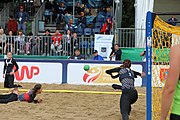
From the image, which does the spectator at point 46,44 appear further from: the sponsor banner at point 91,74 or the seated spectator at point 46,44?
the sponsor banner at point 91,74

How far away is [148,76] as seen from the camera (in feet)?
20.9

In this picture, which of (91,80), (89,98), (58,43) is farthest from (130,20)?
(89,98)

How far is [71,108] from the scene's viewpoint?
11.0 metres

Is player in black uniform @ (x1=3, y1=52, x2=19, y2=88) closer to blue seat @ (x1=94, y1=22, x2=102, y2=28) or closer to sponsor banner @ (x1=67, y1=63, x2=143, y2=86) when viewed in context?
sponsor banner @ (x1=67, y1=63, x2=143, y2=86)

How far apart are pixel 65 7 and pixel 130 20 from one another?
9271 millimetres

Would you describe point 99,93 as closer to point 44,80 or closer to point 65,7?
point 44,80

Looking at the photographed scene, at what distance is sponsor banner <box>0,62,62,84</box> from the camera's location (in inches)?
615

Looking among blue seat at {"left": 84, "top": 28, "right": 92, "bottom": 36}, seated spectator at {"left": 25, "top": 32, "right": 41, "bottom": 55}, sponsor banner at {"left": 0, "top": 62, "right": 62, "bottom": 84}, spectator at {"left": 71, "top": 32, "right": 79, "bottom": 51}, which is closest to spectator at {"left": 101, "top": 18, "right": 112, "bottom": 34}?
blue seat at {"left": 84, "top": 28, "right": 92, "bottom": 36}

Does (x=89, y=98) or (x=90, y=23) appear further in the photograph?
(x=90, y=23)

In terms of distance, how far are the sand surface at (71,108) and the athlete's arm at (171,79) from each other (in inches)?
244

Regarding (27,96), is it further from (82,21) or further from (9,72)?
(82,21)

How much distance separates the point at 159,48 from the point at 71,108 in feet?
13.7

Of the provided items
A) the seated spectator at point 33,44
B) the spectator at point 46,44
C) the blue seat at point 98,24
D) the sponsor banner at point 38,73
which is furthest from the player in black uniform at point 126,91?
the blue seat at point 98,24

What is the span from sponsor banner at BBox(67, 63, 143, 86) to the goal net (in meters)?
6.89
